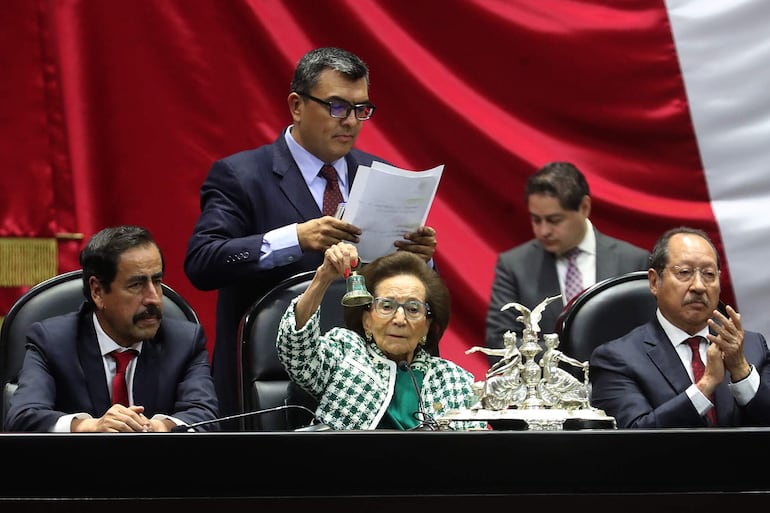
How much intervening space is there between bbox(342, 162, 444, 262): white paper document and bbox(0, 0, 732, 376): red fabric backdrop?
59.9 inches

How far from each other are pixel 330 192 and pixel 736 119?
197 cm

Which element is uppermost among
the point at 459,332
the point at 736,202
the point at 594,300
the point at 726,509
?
the point at 736,202

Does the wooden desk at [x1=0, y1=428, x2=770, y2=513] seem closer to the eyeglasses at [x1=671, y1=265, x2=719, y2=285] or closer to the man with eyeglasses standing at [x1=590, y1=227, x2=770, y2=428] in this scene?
the man with eyeglasses standing at [x1=590, y1=227, x2=770, y2=428]

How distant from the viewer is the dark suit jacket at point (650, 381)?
2.73 m

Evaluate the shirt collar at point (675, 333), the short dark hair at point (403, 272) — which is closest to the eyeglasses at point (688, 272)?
the shirt collar at point (675, 333)

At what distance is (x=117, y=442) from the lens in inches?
61.9

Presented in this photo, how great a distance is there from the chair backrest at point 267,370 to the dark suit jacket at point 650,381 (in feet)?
2.21

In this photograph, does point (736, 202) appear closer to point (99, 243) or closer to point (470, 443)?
point (99, 243)

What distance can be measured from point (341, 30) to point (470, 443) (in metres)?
3.02

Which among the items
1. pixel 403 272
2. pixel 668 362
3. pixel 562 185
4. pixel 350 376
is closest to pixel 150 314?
pixel 350 376

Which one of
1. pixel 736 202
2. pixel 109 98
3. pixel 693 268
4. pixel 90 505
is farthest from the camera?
pixel 736 202

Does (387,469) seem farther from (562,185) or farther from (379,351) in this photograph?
(562,185)

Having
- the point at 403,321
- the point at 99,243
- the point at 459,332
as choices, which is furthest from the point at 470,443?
the point at 459,332

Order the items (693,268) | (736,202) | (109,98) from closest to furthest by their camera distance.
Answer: (693,268)
(109,98)
(736,202)
